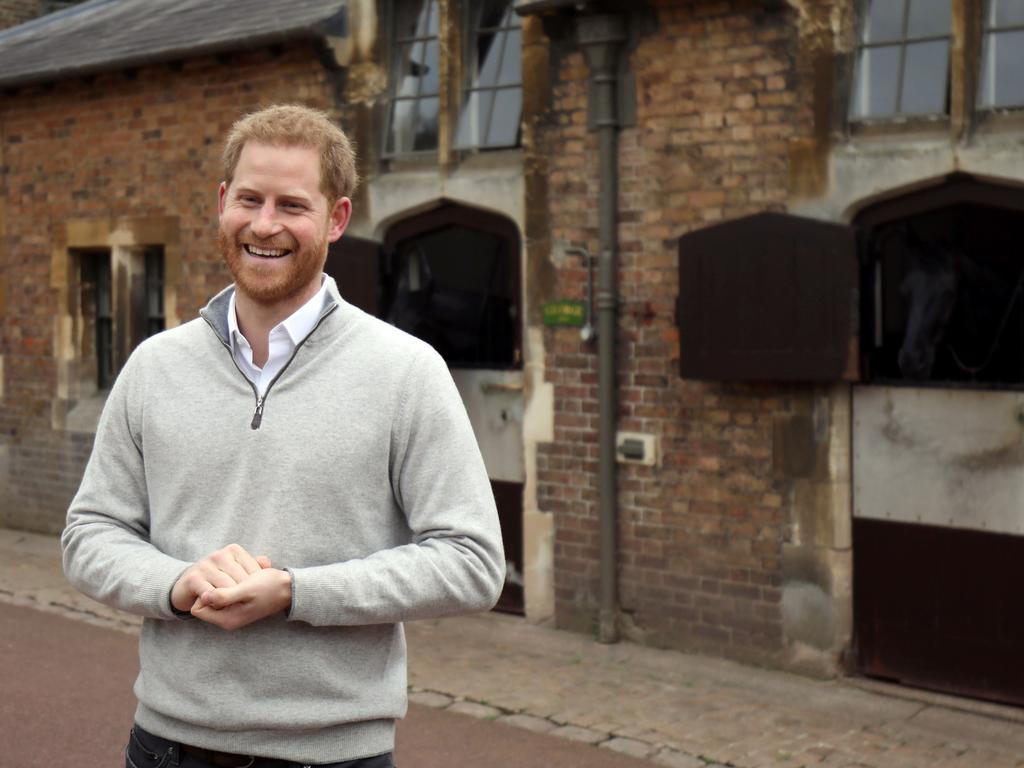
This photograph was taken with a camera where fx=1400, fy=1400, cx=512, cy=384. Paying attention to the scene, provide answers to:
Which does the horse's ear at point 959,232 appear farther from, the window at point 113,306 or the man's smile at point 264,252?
the window at point 113,306

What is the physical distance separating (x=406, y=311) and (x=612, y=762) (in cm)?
444

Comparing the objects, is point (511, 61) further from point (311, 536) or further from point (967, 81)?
point (311, 536)

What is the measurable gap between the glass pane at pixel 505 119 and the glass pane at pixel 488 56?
151mm

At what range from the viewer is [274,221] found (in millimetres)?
2389

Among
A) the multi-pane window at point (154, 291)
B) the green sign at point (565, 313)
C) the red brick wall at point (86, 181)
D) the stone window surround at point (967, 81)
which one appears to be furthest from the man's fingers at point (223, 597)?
the multi-pane window at point (154, 291)

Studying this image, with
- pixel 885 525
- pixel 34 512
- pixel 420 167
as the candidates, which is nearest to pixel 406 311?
pixel 420 167

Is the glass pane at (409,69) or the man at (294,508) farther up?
the glass pane at (409,69)

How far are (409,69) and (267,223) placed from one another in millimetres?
7793

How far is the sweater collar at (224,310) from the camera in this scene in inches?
99.0

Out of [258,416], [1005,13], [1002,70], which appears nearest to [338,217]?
[258,416]

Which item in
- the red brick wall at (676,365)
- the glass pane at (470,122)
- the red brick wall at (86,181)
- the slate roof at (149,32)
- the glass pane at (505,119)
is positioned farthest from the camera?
the red brick wall at (86,181)

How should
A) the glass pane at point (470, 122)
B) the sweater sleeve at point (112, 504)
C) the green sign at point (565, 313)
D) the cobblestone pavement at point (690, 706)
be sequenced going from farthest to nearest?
the glass pane at point (470, 122), the green sign at point (565, 313), the cobblestone pavement at point (690, 706), the sweater sleeve at point (112, 504)

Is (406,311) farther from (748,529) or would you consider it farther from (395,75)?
(748,529)

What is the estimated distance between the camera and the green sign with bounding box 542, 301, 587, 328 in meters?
8.68
